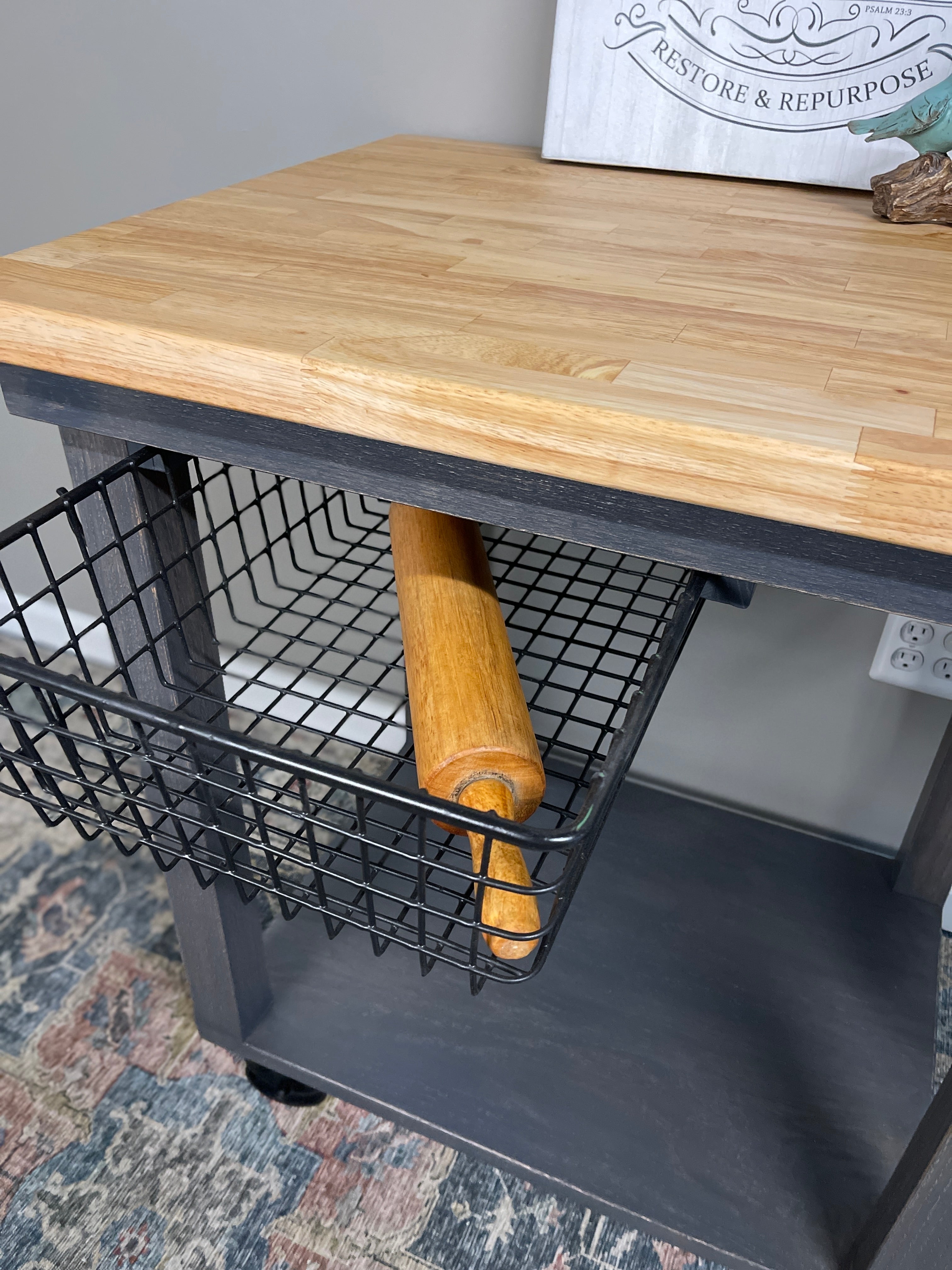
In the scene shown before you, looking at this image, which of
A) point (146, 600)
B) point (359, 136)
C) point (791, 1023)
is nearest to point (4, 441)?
point (359, 136)

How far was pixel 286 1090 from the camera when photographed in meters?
1.05

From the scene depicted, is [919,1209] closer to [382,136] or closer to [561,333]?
[561,333]

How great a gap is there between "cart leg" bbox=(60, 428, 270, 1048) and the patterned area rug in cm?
22

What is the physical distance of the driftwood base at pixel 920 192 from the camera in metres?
0.69

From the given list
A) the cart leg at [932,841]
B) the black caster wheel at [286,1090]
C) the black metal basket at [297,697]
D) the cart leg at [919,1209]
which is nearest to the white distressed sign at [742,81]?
the black metal basket at [297,697]

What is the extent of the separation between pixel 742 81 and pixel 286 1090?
3.60 ft

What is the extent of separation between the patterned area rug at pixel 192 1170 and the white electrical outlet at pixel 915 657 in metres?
0.45

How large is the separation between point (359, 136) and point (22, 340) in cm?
60

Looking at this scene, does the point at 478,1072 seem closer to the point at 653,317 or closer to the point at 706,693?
the point at 706,693

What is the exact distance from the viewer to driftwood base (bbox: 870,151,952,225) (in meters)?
0.69

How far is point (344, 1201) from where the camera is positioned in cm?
96

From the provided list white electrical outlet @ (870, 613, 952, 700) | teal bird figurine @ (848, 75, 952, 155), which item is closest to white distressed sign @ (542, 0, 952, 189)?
teal bird figurine @ (848, 75, 952, 155)

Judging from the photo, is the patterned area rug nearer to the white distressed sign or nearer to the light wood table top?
the light wood table top

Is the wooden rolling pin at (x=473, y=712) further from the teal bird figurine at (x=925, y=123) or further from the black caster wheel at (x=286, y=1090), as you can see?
the black caster wheel at (x=286, y=1090)
